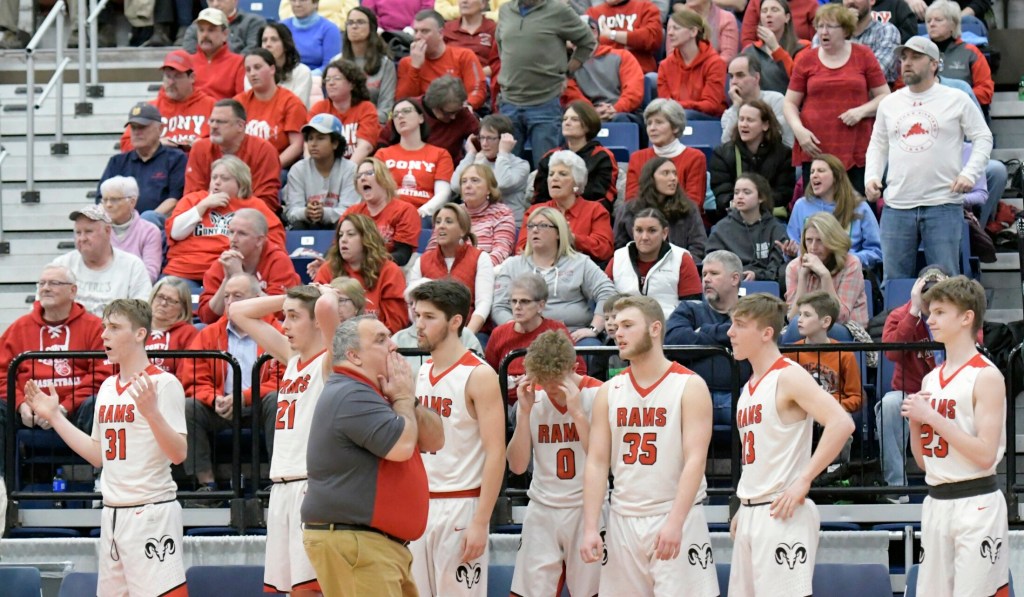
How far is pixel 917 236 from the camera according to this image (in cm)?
1106

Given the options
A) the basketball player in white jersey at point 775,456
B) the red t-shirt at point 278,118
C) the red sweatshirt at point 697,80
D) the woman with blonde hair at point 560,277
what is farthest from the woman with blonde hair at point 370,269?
the red sweatshirt at point 697,80

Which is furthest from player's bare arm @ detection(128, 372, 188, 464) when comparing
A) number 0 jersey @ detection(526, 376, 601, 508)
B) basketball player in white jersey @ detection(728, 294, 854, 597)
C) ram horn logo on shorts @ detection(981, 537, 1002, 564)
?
ram horn logo on shorts @ detection(981, 537, 1002, 564)

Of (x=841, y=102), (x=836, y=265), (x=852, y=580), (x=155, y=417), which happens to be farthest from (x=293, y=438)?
(x=841, y=102)

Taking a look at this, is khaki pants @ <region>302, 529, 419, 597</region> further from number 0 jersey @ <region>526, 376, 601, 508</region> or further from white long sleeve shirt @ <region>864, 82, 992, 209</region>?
white long sleeve shirt @ <region>864, 82, 992, 209</region>

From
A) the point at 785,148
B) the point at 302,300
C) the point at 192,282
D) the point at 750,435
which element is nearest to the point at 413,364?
the point at 302,300

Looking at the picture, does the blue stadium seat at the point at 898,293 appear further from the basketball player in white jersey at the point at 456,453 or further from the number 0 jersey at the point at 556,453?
the basketball player in white jersey at the point at 456,453

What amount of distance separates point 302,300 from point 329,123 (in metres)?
3.99

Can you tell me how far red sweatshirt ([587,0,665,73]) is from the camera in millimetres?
13867

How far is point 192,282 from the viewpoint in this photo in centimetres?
1160

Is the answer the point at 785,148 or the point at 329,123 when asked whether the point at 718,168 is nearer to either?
the point at 785,148

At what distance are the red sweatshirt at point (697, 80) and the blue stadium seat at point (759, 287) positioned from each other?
287 cm

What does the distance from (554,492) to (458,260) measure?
2670 millimetres

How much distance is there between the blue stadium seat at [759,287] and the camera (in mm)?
10555

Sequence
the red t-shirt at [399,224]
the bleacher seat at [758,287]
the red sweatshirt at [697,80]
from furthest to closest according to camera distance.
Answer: the red sweatshirt at [697,80]
the red t-shirt at [399,224]
the bleacher seat at [758,287]
